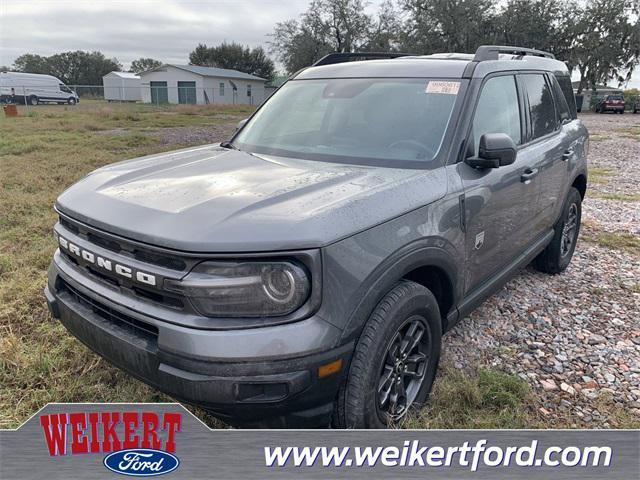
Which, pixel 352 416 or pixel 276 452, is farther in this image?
pixel 352 416

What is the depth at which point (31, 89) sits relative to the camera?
135 feet

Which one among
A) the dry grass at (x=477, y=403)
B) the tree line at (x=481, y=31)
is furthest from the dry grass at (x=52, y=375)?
the tree line at (x=481, y=31)

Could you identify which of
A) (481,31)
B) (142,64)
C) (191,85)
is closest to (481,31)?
(481,31)

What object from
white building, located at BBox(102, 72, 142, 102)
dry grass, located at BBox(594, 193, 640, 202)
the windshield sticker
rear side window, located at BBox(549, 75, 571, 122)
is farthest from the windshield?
white building, located at BBox(102, 72, 142, 102)

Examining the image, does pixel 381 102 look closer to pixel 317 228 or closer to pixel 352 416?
pixel 317 228

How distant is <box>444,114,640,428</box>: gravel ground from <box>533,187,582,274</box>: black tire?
109 mm

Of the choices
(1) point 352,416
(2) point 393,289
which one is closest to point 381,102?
(2) point 393,289

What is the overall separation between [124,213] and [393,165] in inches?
55.8

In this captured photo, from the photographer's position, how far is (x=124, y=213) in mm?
2225

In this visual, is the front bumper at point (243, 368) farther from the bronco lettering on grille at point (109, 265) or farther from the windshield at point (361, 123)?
the windshield at point (361, 123)

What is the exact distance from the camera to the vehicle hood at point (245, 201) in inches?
77.8

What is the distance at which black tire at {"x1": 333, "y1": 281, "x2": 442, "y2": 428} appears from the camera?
2.17 metres

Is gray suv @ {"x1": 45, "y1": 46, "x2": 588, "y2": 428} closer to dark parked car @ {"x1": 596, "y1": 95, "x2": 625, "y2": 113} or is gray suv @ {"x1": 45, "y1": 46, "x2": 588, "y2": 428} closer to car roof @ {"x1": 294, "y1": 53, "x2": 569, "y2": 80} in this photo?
car roof @ {"x1": 294, "y1": 53, "x2": 569, "y2": 80}

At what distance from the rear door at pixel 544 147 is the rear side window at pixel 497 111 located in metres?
0.18
